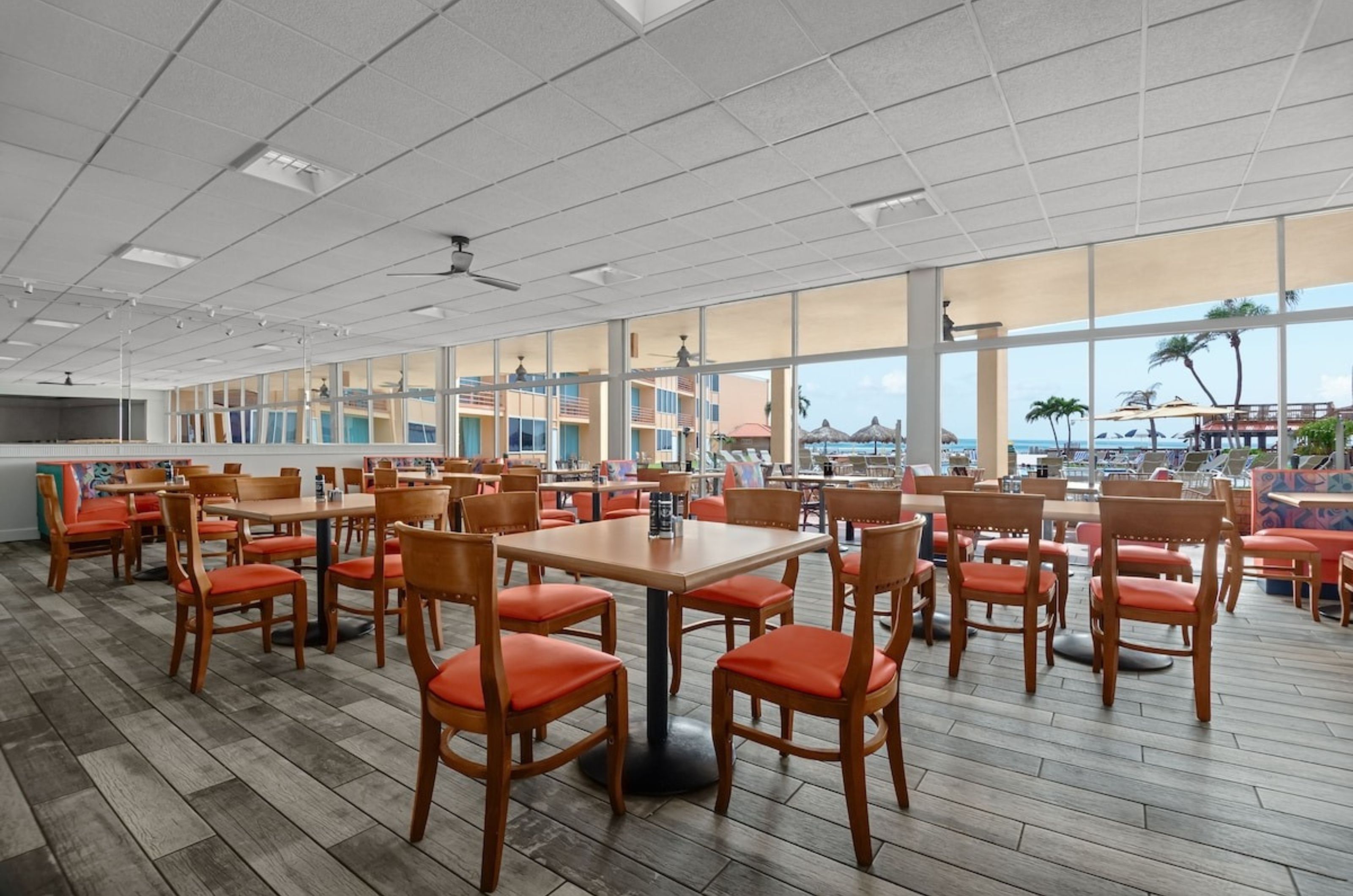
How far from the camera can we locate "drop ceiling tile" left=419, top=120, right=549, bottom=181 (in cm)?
427

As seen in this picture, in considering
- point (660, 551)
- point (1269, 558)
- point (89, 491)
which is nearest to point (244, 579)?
point (660, 551)

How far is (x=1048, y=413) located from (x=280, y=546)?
7.71 meters

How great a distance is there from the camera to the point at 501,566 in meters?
5.65

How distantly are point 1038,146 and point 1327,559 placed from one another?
12.0 feet

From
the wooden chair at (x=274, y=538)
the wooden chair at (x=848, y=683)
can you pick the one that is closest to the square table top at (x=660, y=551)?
the wooden chair at (x=848, y=683)

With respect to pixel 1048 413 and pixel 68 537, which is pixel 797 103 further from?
pixel 68 537

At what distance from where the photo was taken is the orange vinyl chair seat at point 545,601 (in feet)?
8.33

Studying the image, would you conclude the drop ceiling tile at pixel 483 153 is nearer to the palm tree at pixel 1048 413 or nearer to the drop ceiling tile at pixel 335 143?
the drop ceiling tile at pixel 335 143

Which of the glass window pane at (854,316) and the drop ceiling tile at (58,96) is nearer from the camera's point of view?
the drop ceiling tile at (58,96)

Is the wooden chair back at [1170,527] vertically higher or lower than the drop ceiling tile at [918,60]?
lower

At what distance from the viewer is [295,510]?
3.50m

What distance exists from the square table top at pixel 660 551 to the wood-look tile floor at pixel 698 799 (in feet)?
2.59

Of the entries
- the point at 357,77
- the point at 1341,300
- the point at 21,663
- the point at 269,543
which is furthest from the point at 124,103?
the point at 1341,300

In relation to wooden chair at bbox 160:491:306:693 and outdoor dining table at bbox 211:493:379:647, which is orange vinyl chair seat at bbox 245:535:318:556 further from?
wooden chair at bbox 160:491:306:693
